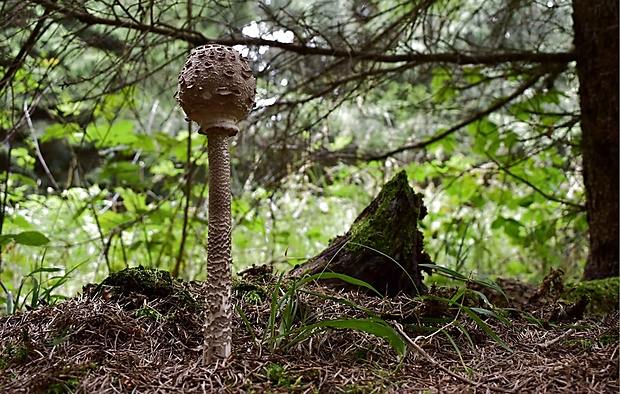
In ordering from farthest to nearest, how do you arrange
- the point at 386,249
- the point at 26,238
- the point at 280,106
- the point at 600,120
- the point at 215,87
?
the point at 280,106, the point at 600,120, the point at 26,238, the point at 386,249, the point at 215,87

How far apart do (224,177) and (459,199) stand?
3736 millimetres

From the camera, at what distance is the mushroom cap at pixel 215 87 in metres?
1.60

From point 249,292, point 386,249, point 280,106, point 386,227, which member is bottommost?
point 249,292

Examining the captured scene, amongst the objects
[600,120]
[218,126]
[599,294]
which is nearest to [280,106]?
[218,126]

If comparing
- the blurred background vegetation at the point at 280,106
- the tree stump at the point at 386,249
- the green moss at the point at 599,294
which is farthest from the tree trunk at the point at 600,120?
the tree stump at the point at 386,249

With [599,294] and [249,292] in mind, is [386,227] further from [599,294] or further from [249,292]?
[599,294]

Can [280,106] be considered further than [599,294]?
Yes

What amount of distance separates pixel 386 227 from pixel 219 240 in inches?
41.4

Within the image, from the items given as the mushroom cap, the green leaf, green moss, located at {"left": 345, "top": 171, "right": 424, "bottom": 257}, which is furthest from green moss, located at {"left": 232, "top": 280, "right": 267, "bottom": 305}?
the green leaf

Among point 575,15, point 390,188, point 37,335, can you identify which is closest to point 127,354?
point 37,335

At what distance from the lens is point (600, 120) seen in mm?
3295

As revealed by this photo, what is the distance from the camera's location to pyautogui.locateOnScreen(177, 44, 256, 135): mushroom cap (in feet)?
5.25

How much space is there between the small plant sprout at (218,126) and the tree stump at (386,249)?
737 millimetres

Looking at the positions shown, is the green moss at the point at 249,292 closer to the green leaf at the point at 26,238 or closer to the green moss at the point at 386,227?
the green moss at the point at 386,227
